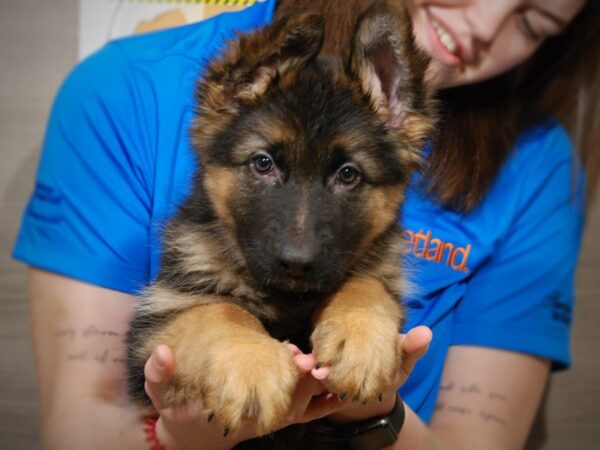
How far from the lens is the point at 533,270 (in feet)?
7.08

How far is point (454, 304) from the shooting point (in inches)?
80.2

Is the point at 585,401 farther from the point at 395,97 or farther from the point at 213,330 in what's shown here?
the point at 213,330

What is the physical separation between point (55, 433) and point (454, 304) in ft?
4.42

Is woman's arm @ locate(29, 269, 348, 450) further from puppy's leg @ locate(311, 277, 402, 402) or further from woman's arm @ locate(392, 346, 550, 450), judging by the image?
woman's arm @ locate(392, 346, 550, 450)

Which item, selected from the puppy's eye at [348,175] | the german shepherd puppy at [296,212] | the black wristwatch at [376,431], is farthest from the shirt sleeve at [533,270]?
the puppy's eye at [348,175]

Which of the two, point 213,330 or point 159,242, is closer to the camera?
point 213,330

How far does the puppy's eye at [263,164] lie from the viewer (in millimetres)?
1414

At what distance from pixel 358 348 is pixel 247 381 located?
229 millimetres

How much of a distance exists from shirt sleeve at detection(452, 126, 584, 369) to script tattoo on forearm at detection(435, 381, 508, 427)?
6.3 inches

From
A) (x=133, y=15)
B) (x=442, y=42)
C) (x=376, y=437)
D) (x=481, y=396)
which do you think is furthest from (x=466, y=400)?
(x=133, y=15)

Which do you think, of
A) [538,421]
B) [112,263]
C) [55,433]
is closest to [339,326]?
[112,263]

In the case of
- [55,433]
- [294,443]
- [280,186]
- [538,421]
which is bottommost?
[538,421]

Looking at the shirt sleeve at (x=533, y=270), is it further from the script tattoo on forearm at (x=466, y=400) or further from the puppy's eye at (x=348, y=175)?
the puppy's eye at (x=348, y=175)

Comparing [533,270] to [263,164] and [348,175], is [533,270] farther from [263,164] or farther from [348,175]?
[263,164]
